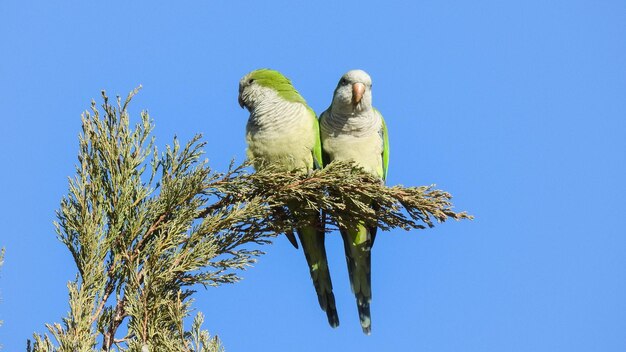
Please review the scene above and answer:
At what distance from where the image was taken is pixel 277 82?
20.4 feet

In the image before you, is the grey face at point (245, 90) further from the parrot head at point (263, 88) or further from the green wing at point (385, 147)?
the green wing at point (385, 147)

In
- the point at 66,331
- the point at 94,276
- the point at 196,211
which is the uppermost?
the point at 196,211

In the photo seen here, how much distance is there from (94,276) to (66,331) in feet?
0.93

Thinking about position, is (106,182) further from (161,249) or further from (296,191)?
(296,191)

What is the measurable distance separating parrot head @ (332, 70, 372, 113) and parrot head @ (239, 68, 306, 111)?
0.38 m

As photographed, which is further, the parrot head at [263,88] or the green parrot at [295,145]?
the parrot head at [263,88]

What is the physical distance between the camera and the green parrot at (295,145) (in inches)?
226

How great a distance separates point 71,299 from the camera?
10.5ft

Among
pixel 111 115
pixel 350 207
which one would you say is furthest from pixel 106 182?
pixel 350 207

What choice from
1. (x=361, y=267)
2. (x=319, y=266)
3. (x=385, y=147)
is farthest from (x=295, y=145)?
(x=361, y=267)

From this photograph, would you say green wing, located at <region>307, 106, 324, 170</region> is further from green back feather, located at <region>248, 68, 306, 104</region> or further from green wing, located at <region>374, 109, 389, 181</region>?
green wing, located at <region>374, 109, 389, 181</region>

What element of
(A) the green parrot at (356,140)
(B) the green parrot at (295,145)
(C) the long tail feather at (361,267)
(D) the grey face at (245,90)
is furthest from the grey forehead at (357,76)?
(C) the long tail feather at (361,267)

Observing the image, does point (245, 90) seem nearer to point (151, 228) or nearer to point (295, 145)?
point (295, 145)

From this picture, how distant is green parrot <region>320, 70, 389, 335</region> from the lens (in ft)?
19.1
